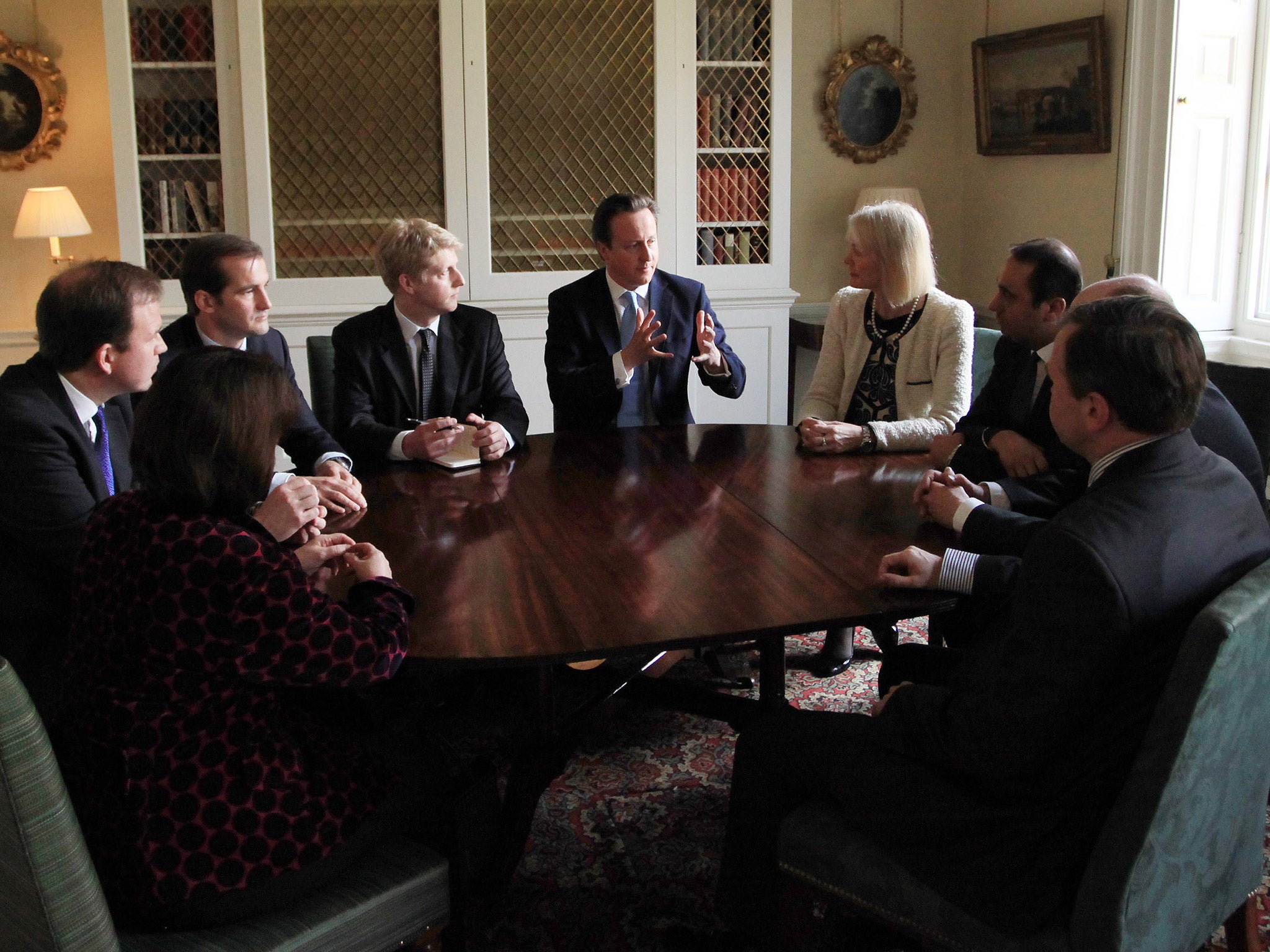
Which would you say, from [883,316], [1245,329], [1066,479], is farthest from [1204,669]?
[1245,329]

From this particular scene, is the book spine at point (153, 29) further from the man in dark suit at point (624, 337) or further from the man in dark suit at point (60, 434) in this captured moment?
the man in dark suit at point (60, 434)

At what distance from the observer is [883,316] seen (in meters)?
3.08

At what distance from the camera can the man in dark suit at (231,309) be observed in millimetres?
2744

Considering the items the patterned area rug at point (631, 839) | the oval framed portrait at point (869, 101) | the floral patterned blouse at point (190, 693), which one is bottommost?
the patterned area rug at point (631, 839)

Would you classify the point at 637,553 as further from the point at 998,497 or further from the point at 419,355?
the point at 419,355

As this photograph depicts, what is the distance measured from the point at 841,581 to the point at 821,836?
0.43 m

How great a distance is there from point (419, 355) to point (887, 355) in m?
1.23

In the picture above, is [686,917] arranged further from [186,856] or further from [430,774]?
[186,856]

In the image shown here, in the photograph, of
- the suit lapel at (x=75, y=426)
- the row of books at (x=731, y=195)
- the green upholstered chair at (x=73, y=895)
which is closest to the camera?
the green upholstered chair at (x=73, y=895)

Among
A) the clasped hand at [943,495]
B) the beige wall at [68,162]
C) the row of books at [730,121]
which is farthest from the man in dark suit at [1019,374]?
the beige wall at [68,162]

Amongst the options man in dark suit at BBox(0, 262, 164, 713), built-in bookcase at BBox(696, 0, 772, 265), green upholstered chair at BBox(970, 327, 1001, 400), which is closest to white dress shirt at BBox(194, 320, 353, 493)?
man in dark suit at BBox(0, 262, 164, 713)

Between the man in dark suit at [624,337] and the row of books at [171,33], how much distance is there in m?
2.02

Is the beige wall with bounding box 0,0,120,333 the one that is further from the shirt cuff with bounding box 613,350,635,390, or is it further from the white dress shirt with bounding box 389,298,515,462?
the shirt cuff with bounding box 613,350,635,390

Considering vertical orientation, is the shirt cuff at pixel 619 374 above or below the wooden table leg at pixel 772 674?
above
